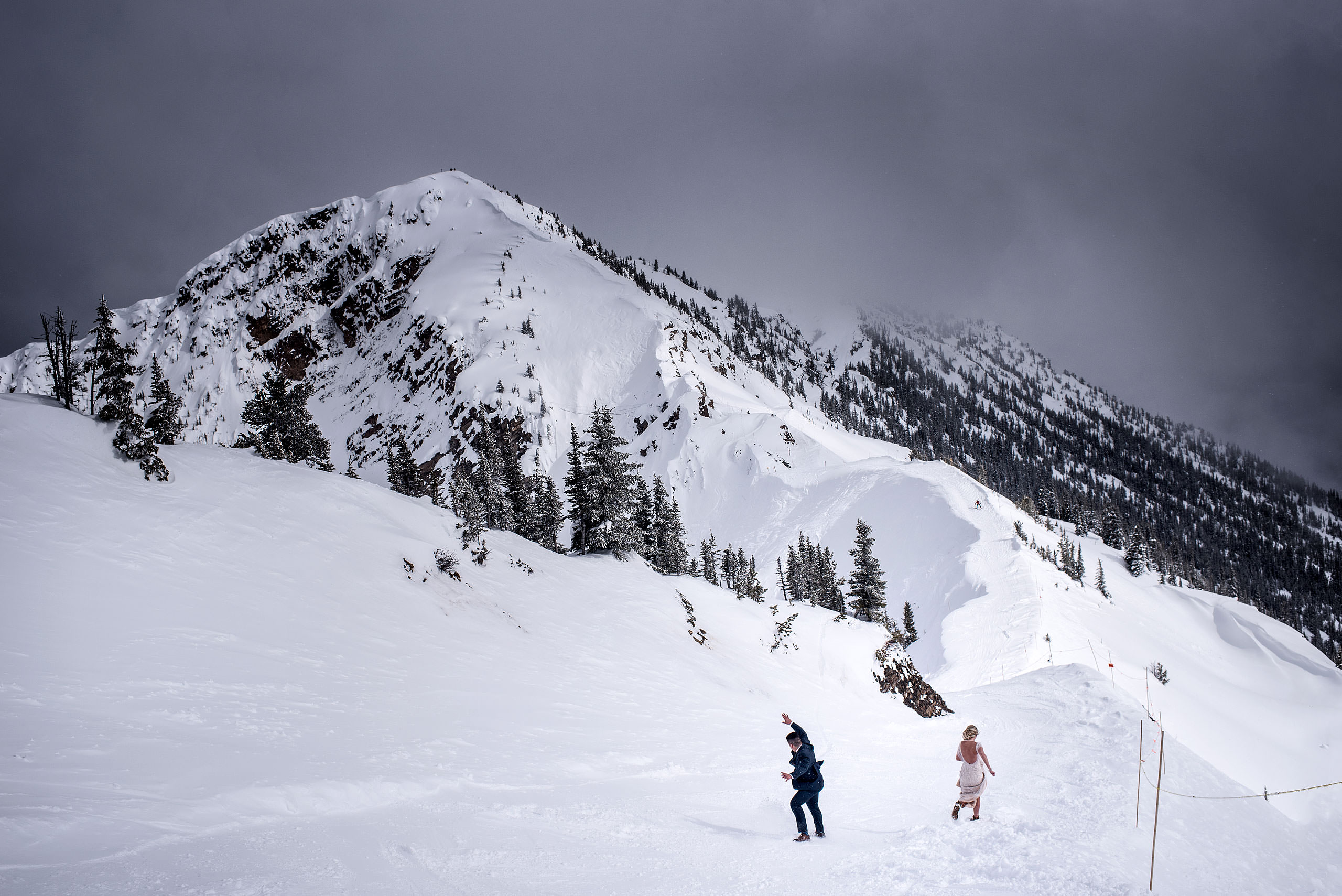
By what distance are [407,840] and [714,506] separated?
82820 millimetres

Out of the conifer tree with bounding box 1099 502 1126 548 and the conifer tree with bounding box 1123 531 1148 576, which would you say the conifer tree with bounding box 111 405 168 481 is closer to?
the conifer tree with bounding box 1123 531 1148 576

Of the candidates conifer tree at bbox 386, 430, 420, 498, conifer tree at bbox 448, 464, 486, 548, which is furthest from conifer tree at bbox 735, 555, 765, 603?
conifer tree at bbox 386, 430, 420, 498

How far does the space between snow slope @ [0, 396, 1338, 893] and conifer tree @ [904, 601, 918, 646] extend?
3222cm

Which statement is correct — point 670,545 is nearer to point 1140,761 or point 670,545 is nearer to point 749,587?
point 749,587

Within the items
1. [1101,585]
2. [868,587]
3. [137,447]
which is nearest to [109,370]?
[137,447]

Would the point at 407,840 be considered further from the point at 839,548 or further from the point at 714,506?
the point at 714,506

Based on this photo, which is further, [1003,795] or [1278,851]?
[1003,795]

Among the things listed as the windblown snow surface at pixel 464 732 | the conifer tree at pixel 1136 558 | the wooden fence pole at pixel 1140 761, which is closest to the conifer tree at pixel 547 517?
the windblown snow surface at pixel 464 732

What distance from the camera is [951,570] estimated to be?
6431 cm

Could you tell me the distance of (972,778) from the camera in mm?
9391

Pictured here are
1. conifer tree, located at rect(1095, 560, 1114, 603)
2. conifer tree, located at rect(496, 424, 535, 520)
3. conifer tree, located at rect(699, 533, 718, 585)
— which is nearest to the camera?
conifer tree, located at rect(496, 424, 535, 520)

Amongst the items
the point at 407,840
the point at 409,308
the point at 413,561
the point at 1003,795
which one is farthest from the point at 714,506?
the point at 409,308

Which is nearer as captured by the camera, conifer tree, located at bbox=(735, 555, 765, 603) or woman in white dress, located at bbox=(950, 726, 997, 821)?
woman in white dress, located at bbox=(950, 726, 997, 821)

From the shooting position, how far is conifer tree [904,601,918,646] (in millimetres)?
55844
